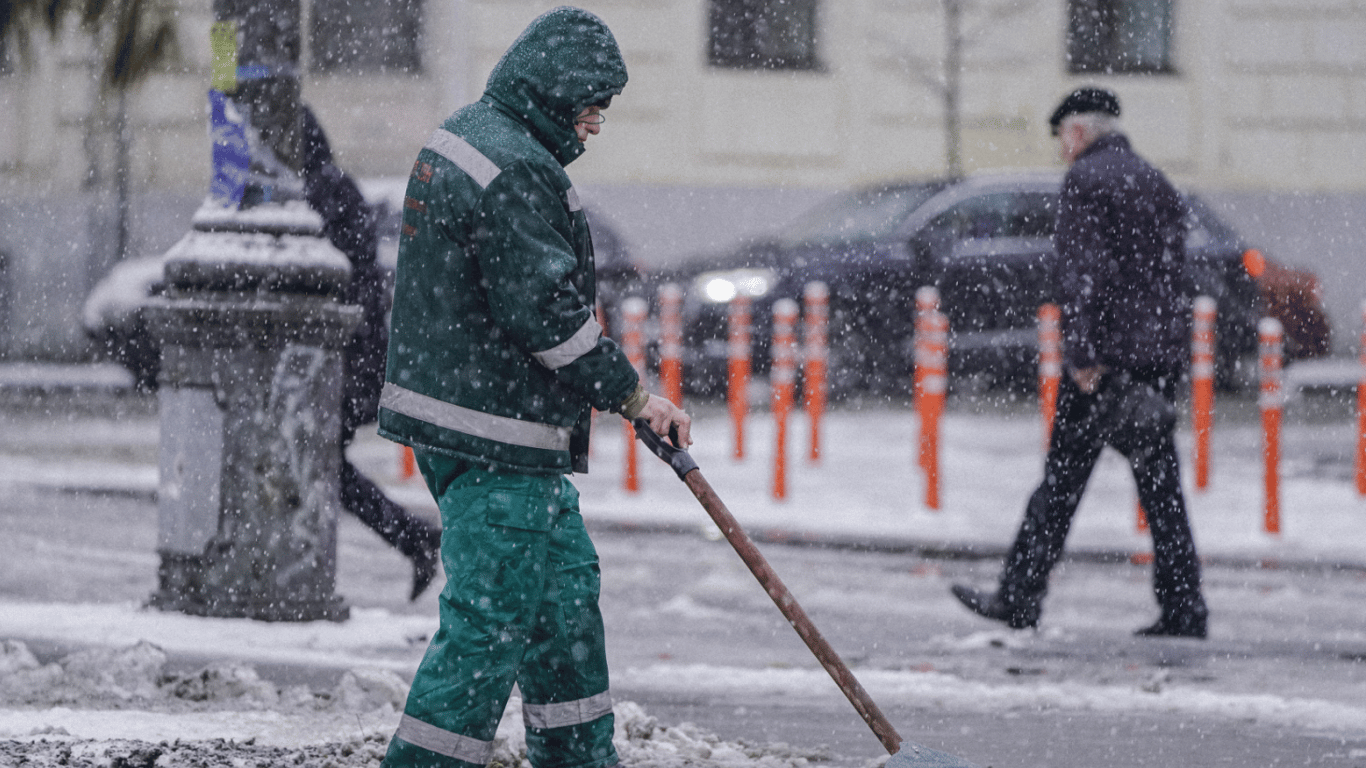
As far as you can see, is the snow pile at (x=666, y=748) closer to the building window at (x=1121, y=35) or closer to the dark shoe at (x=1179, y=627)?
the dark shoe at (x=1179, y=627)

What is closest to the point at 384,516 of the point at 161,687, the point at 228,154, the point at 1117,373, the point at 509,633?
the point at 228,154

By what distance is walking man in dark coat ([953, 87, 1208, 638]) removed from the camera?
6.50 meters

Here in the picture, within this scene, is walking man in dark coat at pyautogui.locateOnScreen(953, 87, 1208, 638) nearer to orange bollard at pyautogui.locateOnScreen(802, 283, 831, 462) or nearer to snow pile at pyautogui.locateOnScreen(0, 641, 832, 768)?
snow pile at pyautogui.locateOnScreen(0, 641, 832, 768)

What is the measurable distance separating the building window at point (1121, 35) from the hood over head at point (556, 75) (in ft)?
61.2

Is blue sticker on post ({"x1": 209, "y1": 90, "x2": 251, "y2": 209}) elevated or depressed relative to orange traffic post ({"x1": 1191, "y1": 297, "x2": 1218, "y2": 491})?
elevated

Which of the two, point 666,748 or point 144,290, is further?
point 144,290

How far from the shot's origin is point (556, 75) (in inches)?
148

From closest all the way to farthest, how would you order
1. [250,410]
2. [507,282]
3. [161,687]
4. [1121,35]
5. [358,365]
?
[507,282] < [161,687] < [250,410] < [358,365] < [1121,35]

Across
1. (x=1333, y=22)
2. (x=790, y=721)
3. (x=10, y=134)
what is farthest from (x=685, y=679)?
(x=1333, y=22)

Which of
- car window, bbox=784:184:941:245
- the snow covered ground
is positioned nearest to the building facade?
car window, bbox=784:184:941:245

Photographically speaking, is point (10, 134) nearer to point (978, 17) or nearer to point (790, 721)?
point (978, 17)

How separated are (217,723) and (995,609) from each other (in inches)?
116

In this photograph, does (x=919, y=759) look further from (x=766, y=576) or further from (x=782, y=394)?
(x=782, y=394)

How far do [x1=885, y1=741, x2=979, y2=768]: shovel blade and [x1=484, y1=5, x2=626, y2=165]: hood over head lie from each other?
1.37m
